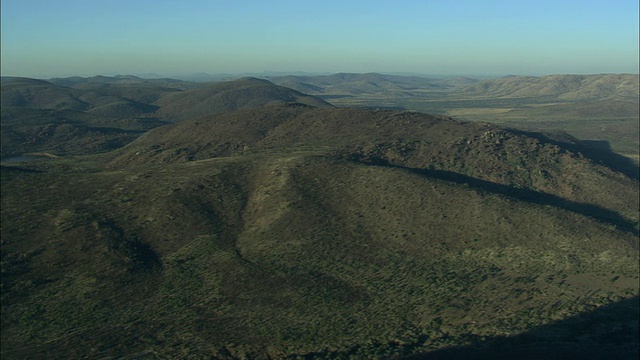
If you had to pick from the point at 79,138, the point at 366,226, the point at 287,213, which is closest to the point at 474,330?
the point at 366,226

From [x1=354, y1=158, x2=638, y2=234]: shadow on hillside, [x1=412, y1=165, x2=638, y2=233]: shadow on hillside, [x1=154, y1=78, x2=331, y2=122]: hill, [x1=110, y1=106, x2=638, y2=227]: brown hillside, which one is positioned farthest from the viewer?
[x1=154, y1=78, x2=331, y2=122]: hill

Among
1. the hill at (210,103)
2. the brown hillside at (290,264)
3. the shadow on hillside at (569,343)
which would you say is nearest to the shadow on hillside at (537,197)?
the brown hillside at (290,264)

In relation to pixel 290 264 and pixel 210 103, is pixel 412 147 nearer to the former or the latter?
pixel 290 264

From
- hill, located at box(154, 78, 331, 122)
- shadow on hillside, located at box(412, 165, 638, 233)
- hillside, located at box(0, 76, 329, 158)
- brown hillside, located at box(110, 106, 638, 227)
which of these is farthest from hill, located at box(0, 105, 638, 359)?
hill, located at box(154, 78, 331, 122)

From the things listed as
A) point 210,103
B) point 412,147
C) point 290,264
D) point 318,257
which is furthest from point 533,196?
point 210,103

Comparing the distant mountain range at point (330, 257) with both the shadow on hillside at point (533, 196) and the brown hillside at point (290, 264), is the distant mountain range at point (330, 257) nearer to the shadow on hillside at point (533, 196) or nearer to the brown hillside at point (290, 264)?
the brown hillside at point (290, 264)

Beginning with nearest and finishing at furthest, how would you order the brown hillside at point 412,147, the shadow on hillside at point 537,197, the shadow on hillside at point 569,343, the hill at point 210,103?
the shadow on hillside at point 569,343
the shadow on hillside at point 537,197
the brown hillside at point 412,147
the hill at point 210,103

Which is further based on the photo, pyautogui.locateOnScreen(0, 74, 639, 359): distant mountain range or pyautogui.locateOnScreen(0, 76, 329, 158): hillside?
pyautogui.locateOnScreen(0, 76, 329, 158): hillside

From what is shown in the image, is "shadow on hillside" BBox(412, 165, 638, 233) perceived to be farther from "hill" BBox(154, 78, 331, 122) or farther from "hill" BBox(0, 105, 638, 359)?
"hill" BBox(154, 78, 331, 122)

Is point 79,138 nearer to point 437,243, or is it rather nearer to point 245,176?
point 245,176
